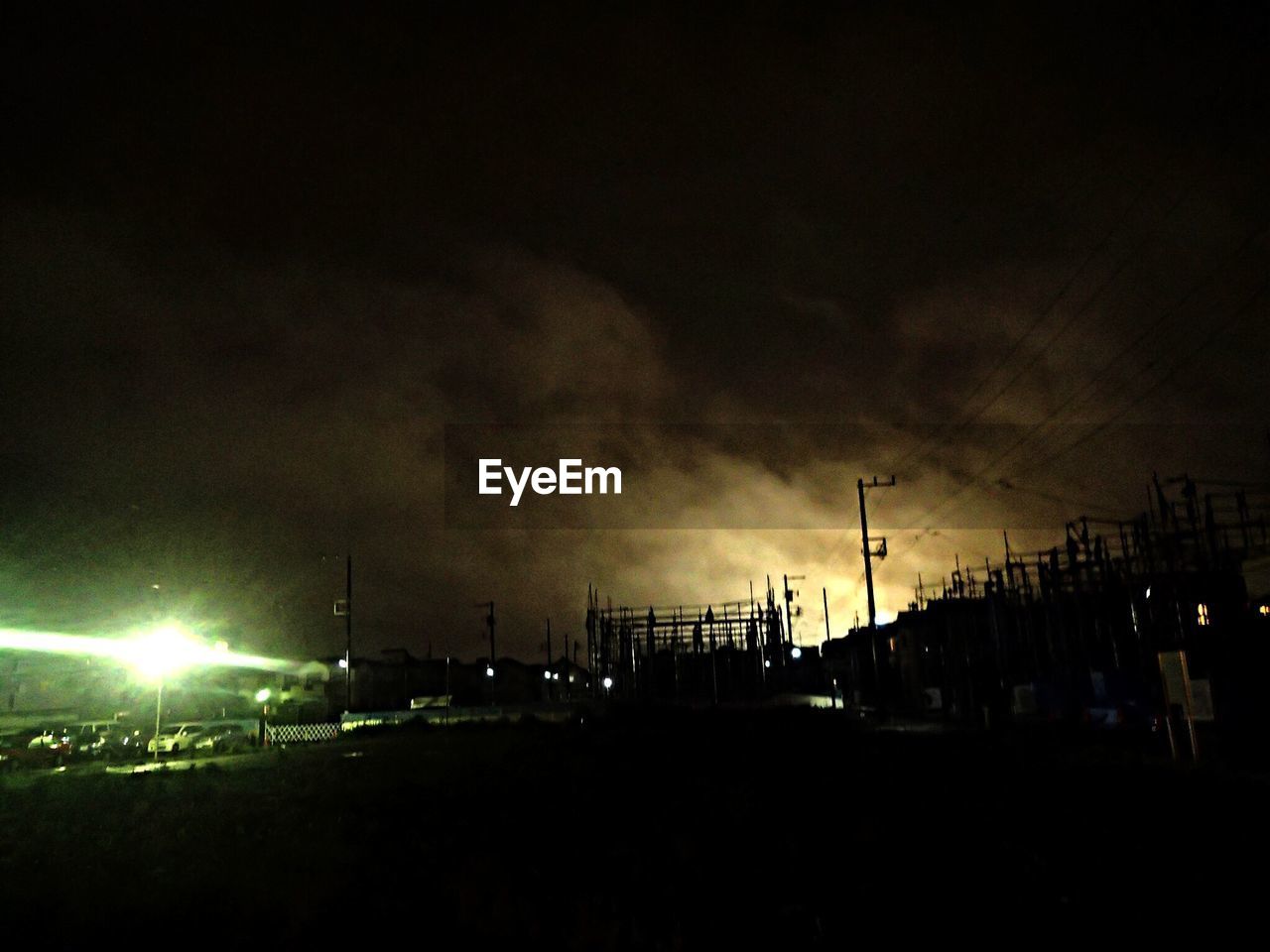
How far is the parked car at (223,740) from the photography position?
103 ft

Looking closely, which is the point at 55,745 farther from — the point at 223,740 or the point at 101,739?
the point at 223,740

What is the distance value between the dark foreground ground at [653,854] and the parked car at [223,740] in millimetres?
12793

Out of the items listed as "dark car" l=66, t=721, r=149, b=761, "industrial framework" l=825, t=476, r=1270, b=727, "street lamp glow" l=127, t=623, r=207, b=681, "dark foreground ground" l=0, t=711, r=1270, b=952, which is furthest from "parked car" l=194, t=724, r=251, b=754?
"industrial framework" l=825, t=476, r=1270, b=727

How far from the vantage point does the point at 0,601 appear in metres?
39.9

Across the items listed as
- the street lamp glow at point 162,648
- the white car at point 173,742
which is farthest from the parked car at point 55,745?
the street lamp glow at point 162,648

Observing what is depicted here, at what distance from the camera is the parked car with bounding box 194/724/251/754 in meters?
31.4

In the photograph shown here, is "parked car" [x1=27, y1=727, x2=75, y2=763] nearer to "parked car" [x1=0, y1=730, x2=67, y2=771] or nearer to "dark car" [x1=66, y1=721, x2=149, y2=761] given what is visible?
"parked car" [x1=0, y1=730, x2=67, y2=771]

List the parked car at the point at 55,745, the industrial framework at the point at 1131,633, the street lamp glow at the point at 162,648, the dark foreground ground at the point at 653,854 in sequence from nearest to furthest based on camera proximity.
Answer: the dark foreground ground at the point at 653,854, the industrial framework at the point at 1131,633, the parked car at the point at 55,745, the street lamp glow at the point at 162,648

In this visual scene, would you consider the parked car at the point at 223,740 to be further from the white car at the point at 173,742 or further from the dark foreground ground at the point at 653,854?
the dark foreground ground at the point at 653,854

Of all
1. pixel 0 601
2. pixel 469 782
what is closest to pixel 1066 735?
pixel 469 782

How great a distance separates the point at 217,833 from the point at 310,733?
24.6 m

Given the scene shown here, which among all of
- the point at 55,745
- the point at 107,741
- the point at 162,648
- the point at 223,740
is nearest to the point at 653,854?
the point at 162,648

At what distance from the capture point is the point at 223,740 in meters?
33.0

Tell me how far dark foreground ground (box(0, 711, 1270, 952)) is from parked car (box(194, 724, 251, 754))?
1279cm
